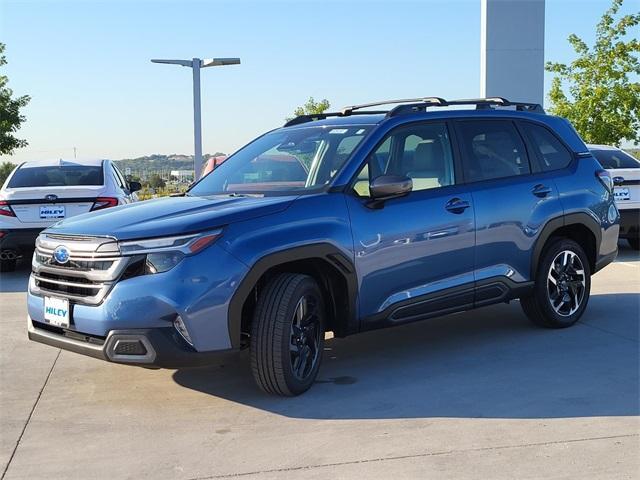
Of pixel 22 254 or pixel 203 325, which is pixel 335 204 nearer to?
pixel 203 325

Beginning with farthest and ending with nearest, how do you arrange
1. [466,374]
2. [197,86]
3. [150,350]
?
[197,86], [466,374], [150,350]

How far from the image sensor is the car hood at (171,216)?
175 inches

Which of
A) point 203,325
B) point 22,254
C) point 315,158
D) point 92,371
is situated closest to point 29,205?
point 22,254

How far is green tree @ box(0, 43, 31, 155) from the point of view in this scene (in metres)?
30.4

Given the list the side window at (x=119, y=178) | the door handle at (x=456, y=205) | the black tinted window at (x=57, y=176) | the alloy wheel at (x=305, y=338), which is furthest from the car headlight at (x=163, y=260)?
the side window at (x=119, y=178)

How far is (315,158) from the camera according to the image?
17.9 feet

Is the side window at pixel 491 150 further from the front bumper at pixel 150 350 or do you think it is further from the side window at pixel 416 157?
the front bumper at pixel 150 350

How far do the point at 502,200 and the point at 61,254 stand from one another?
3.25m

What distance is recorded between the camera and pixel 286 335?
4.63 m

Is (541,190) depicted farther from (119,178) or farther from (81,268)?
(119,178)

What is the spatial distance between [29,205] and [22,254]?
0.72 m

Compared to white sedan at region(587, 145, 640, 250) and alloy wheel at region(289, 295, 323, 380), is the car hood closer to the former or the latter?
alloy wheel at region(289, 295, 323, 380)

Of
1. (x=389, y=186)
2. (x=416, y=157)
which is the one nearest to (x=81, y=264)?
(x=389, y=186)

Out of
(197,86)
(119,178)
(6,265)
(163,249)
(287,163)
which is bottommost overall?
(6,265)
